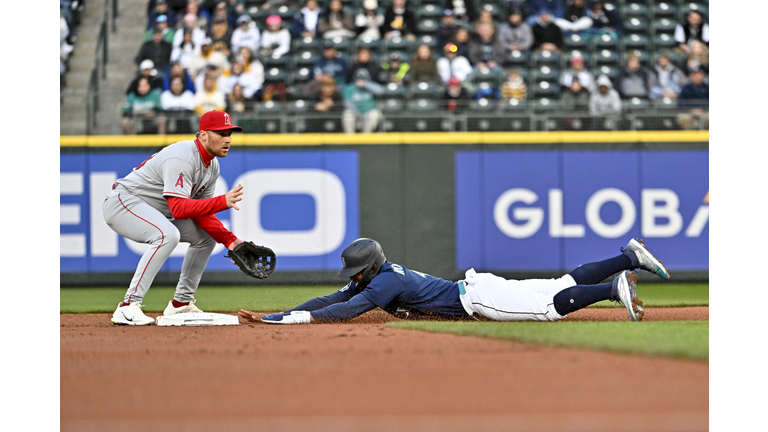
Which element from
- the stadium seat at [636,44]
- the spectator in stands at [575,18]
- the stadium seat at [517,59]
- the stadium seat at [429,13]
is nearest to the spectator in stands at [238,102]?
the stadium seat at [429,13]

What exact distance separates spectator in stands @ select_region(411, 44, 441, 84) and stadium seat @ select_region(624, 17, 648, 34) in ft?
12.6

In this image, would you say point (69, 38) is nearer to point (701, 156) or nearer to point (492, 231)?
point (492, 231)

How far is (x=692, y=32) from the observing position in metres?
13.9

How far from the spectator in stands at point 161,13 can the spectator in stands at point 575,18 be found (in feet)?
21.9

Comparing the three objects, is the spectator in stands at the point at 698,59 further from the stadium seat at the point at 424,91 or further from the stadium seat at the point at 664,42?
the stadium seat at the point at 424,91

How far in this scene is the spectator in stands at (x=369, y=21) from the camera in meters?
13.9

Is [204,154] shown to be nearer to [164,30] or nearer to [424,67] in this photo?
[424,67]

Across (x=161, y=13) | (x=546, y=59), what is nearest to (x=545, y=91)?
(x=546, y=59)

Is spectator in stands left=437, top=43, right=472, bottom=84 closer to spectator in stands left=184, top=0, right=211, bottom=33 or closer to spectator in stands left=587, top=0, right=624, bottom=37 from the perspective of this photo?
spectator in stands left=587, top=0, right=624, bottom=37

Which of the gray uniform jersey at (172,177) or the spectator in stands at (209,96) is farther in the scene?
the spectator in stands at (209,96)

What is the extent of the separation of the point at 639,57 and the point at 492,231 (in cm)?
413

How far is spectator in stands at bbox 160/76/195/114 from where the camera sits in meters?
12.4

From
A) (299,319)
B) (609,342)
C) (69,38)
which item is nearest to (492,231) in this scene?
(299,319)

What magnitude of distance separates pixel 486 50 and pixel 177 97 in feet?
16.6
